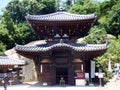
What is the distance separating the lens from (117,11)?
42.6m

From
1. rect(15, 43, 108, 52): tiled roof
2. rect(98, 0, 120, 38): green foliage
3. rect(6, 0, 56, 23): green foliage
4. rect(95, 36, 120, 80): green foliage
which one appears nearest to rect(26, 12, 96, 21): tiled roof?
rect(15, 43, 108, 52): tiled roof

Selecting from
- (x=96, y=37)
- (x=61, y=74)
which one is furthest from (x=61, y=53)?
(x=96, y=37)

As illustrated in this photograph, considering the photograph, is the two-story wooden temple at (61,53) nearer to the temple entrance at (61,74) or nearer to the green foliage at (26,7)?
the temple entrance at (61,74)

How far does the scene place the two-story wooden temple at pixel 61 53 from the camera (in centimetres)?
2800

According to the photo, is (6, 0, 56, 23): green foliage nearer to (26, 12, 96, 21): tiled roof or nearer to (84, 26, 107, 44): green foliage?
(84, 26, 107, 44): green foliage

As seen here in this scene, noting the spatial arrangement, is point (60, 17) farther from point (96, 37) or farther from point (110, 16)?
point (110, 16)

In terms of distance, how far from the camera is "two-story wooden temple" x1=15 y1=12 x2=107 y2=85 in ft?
91.9

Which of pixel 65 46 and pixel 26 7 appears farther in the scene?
pixel 26 7

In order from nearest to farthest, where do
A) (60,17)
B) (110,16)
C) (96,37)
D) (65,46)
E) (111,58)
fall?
(65,46), (60,17), (111,58), (96,37), (110,16)

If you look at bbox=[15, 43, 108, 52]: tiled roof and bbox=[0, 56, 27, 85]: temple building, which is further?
bbox=[0, 56, 27, 85]: temple building

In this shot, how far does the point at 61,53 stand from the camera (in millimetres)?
28734

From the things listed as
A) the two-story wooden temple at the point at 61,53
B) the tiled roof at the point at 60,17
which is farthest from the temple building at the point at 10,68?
the tiled roof at the point at 60,17

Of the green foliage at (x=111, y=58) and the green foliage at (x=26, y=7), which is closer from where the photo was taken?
the green foliage at (x=111, y=58)

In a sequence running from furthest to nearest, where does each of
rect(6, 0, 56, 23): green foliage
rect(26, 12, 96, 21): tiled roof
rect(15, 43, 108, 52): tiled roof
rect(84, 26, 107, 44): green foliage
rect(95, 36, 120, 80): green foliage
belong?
rect(6, 0, 56, 23): green foliage < rect(84, 26, 107, 44): green foliage < rect(95, 36, 120, 80): green foliage < rect(26, 12, 96, 21): tiled roof < rect(15, 43, 108, 52): tiled roof
